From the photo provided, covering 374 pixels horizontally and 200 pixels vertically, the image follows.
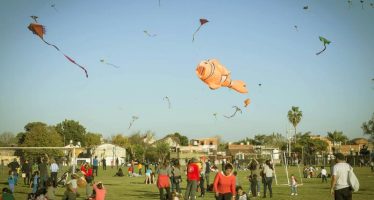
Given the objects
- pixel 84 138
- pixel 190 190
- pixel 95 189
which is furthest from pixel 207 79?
pixel 84 138

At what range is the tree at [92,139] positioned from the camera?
126 meters

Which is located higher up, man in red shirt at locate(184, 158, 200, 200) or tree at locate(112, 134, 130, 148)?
tree at locate(112, 134, 130, 148)

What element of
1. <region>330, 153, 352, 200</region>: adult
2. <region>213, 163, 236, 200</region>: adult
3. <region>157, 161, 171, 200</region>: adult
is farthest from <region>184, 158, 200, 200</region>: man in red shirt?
<region>330, 153, 352, 200</region>: adult

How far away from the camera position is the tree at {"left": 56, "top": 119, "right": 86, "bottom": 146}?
12169 cm

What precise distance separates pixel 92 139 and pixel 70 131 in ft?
27.0

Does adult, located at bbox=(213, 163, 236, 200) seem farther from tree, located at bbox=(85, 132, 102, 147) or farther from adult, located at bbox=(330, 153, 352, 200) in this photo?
tree, located at bbox=(85, 132, 102, 147)

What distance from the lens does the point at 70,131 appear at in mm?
122625

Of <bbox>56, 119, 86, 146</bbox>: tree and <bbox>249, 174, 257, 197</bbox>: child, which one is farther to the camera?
<bbox>56, 119, 86, 146</bbox>: tree

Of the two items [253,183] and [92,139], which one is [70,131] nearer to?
[92,139]

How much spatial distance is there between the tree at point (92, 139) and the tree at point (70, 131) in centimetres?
224

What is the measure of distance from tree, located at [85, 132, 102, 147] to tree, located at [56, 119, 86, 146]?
2237 millimetres

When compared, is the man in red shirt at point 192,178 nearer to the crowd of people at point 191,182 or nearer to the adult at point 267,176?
the crowd of people at point 191,182

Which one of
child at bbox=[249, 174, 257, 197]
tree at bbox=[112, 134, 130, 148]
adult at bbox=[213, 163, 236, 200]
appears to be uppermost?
tree at bbox=[112, 134, 130, 148]

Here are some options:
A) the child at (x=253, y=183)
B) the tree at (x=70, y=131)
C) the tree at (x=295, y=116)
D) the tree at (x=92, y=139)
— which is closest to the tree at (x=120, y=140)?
the tree at (x=92, y=139)
